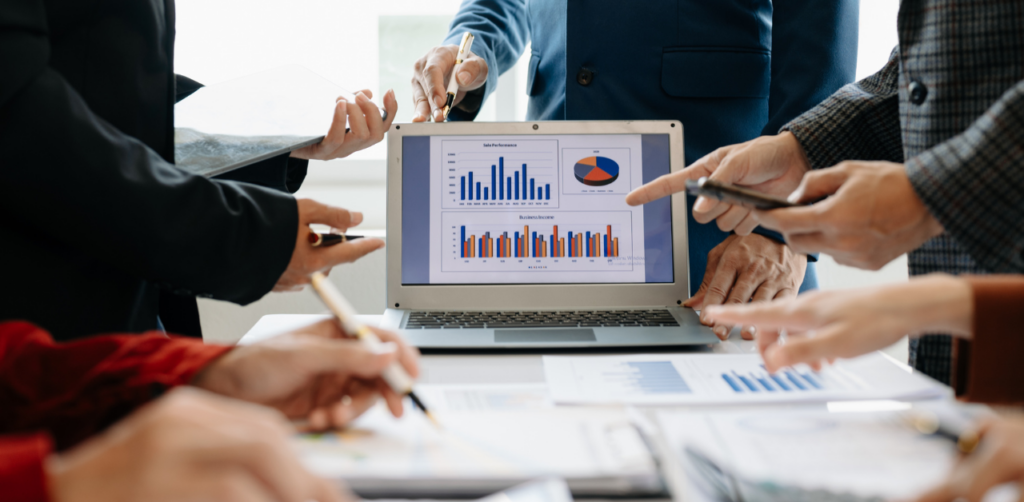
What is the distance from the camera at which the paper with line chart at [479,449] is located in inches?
16.6

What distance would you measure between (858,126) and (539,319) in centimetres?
54

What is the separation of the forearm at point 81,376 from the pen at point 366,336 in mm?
101

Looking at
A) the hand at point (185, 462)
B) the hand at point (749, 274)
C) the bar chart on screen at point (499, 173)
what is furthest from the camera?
the bar chart on screen at point (499, 173)

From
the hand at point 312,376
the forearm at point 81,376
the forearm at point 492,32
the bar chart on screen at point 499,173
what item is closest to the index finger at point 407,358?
the hand at point 312,376

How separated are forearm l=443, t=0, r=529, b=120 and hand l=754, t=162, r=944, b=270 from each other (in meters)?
0.89

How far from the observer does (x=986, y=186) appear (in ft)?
1.93

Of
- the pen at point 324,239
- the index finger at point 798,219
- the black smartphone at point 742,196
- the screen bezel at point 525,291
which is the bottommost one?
the screen bezel at point 525,291

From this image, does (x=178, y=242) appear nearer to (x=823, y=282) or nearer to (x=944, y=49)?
(x=944, y=49)

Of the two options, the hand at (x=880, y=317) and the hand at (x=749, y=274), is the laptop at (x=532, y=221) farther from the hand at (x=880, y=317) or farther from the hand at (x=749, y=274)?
the hand at (x=880, y=317)

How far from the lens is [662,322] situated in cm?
95

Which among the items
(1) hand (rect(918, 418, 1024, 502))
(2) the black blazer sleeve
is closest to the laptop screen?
(2) the black blazer sleeve

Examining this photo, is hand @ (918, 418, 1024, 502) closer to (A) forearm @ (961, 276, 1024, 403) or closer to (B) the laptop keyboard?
(A) forearm @ (961, 276, 1024, 403)

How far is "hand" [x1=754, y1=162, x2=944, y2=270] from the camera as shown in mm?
630

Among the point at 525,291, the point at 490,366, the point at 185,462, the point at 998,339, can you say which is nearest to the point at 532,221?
the point at 525,291
